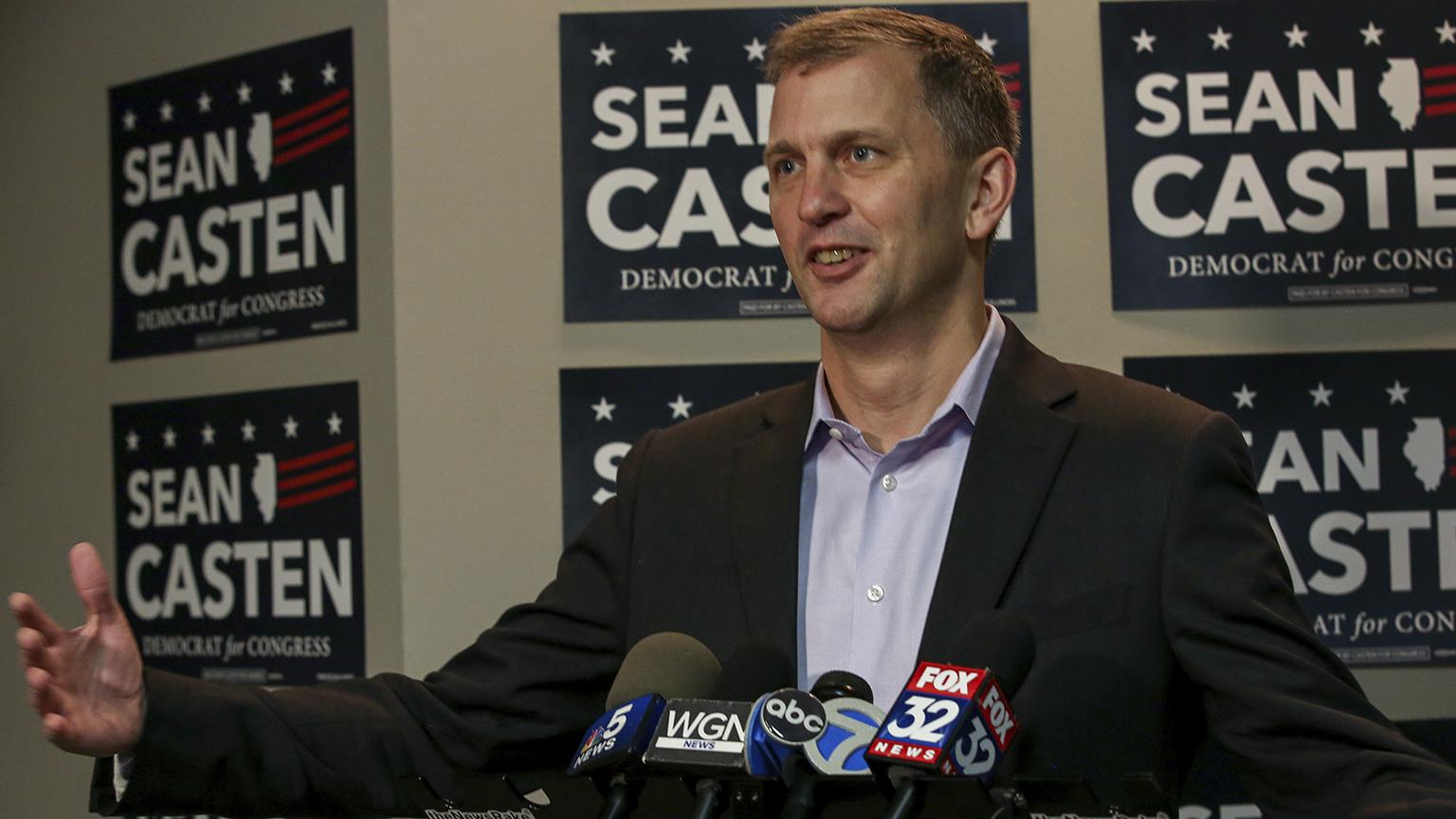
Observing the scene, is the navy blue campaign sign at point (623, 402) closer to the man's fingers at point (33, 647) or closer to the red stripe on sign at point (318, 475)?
the red stripe on sign at point (318, 475)

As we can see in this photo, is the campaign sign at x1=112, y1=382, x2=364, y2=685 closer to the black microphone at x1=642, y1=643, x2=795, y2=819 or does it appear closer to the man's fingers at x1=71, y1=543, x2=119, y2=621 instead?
the man's fingers at x1=71, y1=543, x2=119, y2=621

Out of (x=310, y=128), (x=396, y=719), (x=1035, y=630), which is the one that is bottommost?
(x=396, y=719)

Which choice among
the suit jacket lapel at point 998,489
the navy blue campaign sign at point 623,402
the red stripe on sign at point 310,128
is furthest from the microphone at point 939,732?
the red stripe on sign at point 310,128

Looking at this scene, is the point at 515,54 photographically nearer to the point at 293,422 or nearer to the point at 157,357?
the point at 293,422

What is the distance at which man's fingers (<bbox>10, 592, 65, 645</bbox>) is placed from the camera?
134 centimetres

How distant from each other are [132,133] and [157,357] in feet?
1.76

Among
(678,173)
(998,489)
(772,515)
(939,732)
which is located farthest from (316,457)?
(939,732)

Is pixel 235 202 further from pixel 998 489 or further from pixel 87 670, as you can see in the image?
pixel 998 489

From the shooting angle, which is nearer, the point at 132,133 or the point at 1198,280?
the point at 1198,280

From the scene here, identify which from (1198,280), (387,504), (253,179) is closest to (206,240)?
(253,179)

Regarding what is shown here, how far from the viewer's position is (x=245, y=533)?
321 cm

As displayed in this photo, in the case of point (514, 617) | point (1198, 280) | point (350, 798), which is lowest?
point (350, 798)

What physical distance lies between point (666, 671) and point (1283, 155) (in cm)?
203

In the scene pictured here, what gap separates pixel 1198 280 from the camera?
2883mm
